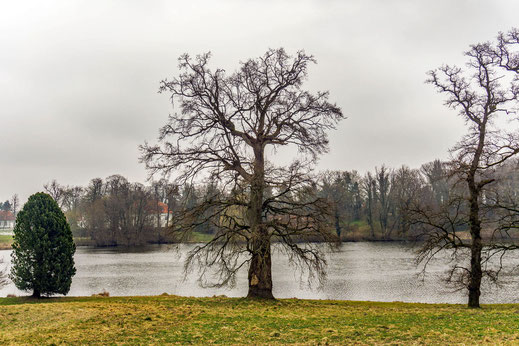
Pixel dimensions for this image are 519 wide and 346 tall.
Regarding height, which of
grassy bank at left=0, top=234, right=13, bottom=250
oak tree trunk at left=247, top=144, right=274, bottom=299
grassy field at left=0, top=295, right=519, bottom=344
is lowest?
grassy bank at left=0, top=234, right=13, bottom=250

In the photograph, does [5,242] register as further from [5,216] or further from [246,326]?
[5,216]

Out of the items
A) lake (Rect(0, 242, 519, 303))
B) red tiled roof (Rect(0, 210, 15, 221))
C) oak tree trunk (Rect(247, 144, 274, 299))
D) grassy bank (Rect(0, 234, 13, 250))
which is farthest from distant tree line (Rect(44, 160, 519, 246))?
red tiled roof (Rect(0, 210, 15, 221))

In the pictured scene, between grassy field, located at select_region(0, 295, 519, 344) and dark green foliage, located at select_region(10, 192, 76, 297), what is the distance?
7.74m

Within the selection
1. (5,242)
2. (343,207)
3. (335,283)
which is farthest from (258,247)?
(5,242)

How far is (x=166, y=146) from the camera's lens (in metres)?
17.8

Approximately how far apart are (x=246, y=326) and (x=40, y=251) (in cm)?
1633

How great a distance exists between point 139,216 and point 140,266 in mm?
37963

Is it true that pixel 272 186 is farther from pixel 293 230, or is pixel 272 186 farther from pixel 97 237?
pixel 97 237

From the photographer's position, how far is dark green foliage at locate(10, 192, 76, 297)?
2294 cm

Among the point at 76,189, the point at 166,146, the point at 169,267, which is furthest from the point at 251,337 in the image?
the point at 76,189

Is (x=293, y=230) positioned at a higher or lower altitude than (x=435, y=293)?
higher

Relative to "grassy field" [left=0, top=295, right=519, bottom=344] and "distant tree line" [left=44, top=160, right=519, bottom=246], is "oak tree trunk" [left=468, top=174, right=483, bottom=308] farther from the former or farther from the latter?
"distant tree line" [left=44, top=160, right=519, bottom=246]

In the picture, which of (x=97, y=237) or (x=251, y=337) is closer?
(x=251, y=337)

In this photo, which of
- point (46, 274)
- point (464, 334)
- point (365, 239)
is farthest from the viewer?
point (365, 239)
